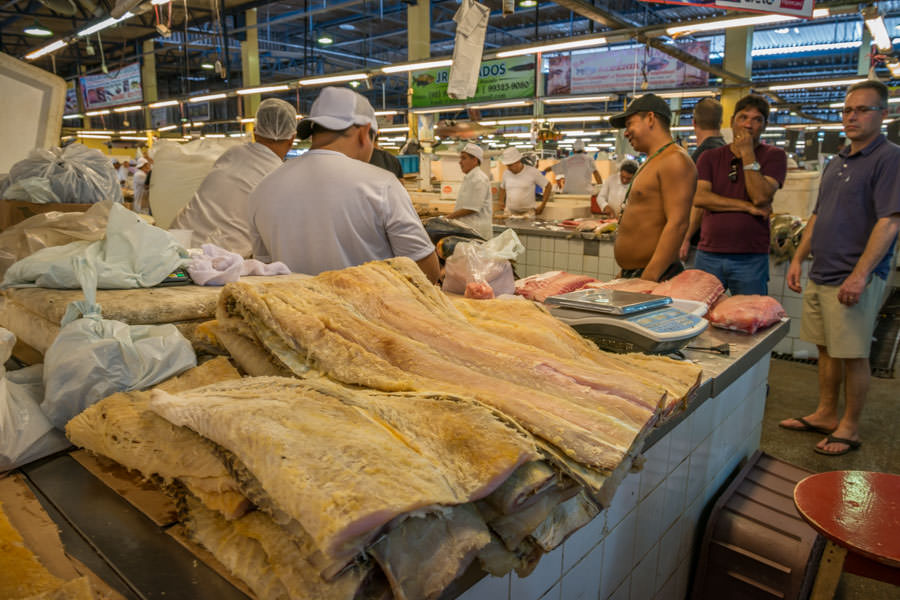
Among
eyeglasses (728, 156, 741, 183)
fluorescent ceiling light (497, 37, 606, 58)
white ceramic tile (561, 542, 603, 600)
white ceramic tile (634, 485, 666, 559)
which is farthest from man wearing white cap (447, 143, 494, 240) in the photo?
white ceramic tile (561, 542, 603, 600)

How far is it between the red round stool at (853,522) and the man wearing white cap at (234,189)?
11.0ft

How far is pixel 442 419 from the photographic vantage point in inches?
37.5

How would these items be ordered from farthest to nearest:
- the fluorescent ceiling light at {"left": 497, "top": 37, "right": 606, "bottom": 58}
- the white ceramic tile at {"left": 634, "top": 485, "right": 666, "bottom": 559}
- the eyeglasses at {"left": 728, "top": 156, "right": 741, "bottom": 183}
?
the fluorescent ceiling light at {"left": 497, "top": 37, "right": 606, "bottom": 58}
the eyeglasses at {"left": 728, "top": 156, "right": 741, "bottom": 183}
the white ceramic tile at {"left": 634, "top": 485, "right": 666, "bottom": 559}

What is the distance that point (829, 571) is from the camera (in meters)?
1.87

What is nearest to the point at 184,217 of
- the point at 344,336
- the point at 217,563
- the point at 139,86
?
the point at 344,336

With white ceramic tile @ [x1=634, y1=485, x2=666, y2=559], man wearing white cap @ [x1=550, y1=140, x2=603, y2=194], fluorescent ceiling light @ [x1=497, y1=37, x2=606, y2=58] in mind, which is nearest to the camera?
white ceramic tile @ [x1=634, y1=485, x2=666, y2=559]

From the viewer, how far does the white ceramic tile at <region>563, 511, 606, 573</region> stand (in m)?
1.42

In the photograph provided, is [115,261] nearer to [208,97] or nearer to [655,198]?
[655,198]

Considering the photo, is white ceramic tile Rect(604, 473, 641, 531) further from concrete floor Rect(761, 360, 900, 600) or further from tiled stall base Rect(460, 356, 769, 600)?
concrete floor Rect(761, 360, 900, 600)

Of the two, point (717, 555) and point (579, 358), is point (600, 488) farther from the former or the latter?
point (717, 555)

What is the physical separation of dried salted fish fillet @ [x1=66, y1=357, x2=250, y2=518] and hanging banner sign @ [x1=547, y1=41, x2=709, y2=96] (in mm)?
12963

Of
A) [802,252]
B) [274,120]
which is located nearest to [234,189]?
[274,120]

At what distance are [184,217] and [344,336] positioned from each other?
3165 millimetres

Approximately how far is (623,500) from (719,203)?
3563 millimetres
